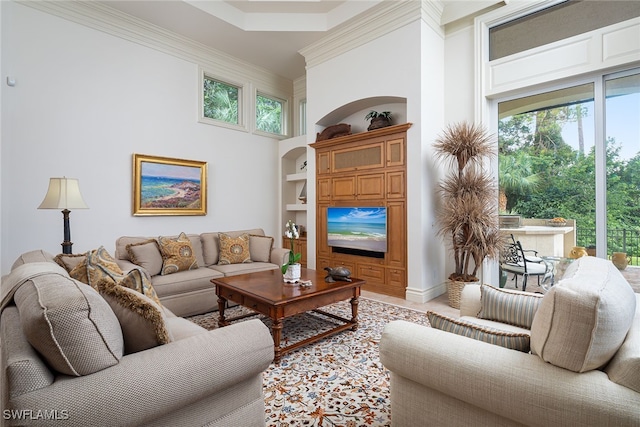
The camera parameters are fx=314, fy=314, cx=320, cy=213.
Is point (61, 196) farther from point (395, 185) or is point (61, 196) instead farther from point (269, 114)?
point (269, 114)

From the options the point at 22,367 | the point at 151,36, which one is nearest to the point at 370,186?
the point at 151,36

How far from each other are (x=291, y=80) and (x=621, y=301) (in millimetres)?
6817

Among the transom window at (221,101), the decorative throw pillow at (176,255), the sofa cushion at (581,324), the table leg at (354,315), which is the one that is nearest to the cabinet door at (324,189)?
the transom window at (221,101)

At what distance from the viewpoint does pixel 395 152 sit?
4.48 meters

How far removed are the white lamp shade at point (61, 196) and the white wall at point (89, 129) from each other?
1033mm

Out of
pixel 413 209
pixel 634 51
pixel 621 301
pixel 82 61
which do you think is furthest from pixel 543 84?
pixel 82 61

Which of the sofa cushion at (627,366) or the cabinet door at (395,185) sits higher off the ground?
the cabinet door at (395,185)

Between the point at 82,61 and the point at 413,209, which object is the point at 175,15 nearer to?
the point at 82,61

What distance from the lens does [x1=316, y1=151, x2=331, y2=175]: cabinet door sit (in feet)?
17.5

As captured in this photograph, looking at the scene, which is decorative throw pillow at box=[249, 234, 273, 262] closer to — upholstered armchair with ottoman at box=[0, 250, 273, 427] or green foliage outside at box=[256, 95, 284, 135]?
green foliage outside at box=[256, 95, 284, 135]

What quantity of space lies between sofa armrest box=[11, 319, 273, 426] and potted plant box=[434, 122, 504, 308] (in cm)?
312

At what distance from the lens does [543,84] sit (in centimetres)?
391

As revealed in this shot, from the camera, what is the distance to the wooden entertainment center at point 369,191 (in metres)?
4.42

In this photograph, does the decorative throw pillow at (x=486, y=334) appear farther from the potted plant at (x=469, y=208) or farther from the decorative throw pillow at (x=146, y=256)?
the decorative throw pillow at (x=146, y=256)
